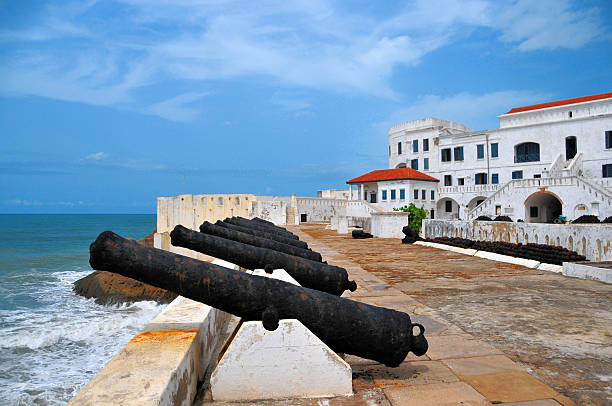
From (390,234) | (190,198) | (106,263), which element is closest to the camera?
(106,263)

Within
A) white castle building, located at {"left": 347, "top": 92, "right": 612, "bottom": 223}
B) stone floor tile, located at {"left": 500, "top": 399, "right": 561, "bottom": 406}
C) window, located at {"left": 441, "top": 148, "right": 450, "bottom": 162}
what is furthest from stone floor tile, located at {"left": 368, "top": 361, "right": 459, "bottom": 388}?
window, located at {"left": 441, "top": 148, "right": 450, "bottom": 162}

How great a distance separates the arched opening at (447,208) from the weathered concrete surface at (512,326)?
36587 mm

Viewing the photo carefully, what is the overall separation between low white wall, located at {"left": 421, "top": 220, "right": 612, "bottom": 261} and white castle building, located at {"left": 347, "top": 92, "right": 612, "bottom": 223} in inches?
732

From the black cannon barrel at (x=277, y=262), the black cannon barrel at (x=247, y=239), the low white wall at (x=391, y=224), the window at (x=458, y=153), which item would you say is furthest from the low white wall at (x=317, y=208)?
the black cannon barrel at (x=277, y=262)

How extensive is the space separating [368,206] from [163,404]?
130ft

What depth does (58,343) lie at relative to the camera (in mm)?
11352

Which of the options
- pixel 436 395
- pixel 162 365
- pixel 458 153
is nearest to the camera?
pixel 162 365

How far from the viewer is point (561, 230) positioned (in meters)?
10.4

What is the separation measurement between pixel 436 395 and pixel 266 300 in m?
1.24

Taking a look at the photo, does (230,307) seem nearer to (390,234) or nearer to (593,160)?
(390,234)

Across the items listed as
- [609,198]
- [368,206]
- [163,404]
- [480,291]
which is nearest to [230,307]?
[163,404]

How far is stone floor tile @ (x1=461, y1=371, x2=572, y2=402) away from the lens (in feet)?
8.59

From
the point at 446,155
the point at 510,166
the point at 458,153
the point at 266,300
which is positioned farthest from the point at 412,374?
the point at 446,155

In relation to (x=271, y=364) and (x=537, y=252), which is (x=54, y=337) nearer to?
(x=271, y=364)
